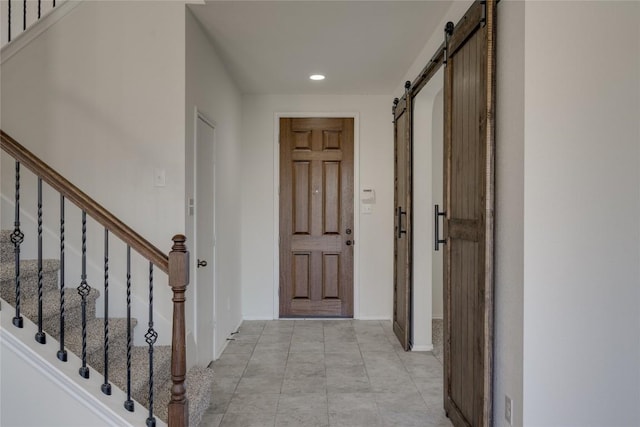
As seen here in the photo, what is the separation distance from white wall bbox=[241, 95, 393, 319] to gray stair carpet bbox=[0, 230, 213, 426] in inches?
95.3

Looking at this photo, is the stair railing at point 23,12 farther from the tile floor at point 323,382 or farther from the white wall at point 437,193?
the white wall at point 437,193

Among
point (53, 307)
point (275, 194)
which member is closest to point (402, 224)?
point (275, 194)

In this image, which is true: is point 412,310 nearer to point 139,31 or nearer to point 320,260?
point 320,260

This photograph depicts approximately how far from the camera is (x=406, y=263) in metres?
4.16

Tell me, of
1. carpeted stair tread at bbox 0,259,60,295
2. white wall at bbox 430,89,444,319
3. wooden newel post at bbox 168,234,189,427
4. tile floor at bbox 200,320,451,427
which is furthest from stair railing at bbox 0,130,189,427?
white wall at bbox 430,89,444,319

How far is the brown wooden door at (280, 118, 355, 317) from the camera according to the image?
17.7 ft

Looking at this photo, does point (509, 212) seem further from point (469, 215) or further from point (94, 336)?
point (94, 336)

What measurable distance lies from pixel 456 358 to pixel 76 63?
302 centimetres

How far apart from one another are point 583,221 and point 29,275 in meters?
2.83

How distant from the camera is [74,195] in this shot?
205 cm

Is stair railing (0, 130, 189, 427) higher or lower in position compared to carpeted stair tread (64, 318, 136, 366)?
higher

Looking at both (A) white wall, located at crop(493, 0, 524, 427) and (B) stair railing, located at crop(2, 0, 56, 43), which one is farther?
(B) stair railing, located at crop(2, 0, 56, 43)

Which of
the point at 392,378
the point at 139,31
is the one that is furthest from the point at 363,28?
the point at 392,378

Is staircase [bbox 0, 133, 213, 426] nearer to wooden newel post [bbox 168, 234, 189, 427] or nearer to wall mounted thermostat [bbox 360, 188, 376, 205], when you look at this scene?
wooden newel post [bbox 168, 234, 189, 427]
